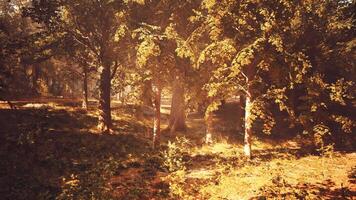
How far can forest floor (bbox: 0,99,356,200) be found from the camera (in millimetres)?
12078

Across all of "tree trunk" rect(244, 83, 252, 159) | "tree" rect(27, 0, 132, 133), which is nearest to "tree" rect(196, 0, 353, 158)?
"tree trunk" rect(244, 83, 252, 159)

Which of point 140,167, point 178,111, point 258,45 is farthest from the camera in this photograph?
point 178,111

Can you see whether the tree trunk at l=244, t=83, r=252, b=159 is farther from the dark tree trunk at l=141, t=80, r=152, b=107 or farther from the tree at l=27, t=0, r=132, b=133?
the tree at l=27, t=0, r=132, b=133

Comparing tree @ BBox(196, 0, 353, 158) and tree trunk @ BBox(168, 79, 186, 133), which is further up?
tree @ BBox(196, 0, 353, 158)

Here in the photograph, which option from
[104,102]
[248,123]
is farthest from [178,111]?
[248,123]

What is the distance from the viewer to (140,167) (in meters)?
16.0

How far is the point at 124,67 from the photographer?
75.8 ft

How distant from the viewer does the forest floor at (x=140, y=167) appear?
12.1 metres

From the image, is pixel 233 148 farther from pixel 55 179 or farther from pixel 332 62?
pixel 55 179

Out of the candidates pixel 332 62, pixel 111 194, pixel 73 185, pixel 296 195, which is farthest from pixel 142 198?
pixel 332 62

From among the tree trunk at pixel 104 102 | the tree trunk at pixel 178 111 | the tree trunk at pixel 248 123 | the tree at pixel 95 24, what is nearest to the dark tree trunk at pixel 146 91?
the tree at pixel 95 24

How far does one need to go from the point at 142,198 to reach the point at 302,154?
1133 cm

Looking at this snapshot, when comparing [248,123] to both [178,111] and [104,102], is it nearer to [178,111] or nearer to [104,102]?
[178,111]

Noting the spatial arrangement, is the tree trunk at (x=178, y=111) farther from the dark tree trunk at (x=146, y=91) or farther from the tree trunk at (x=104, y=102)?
the tree trunk at (x=104, y=102)
